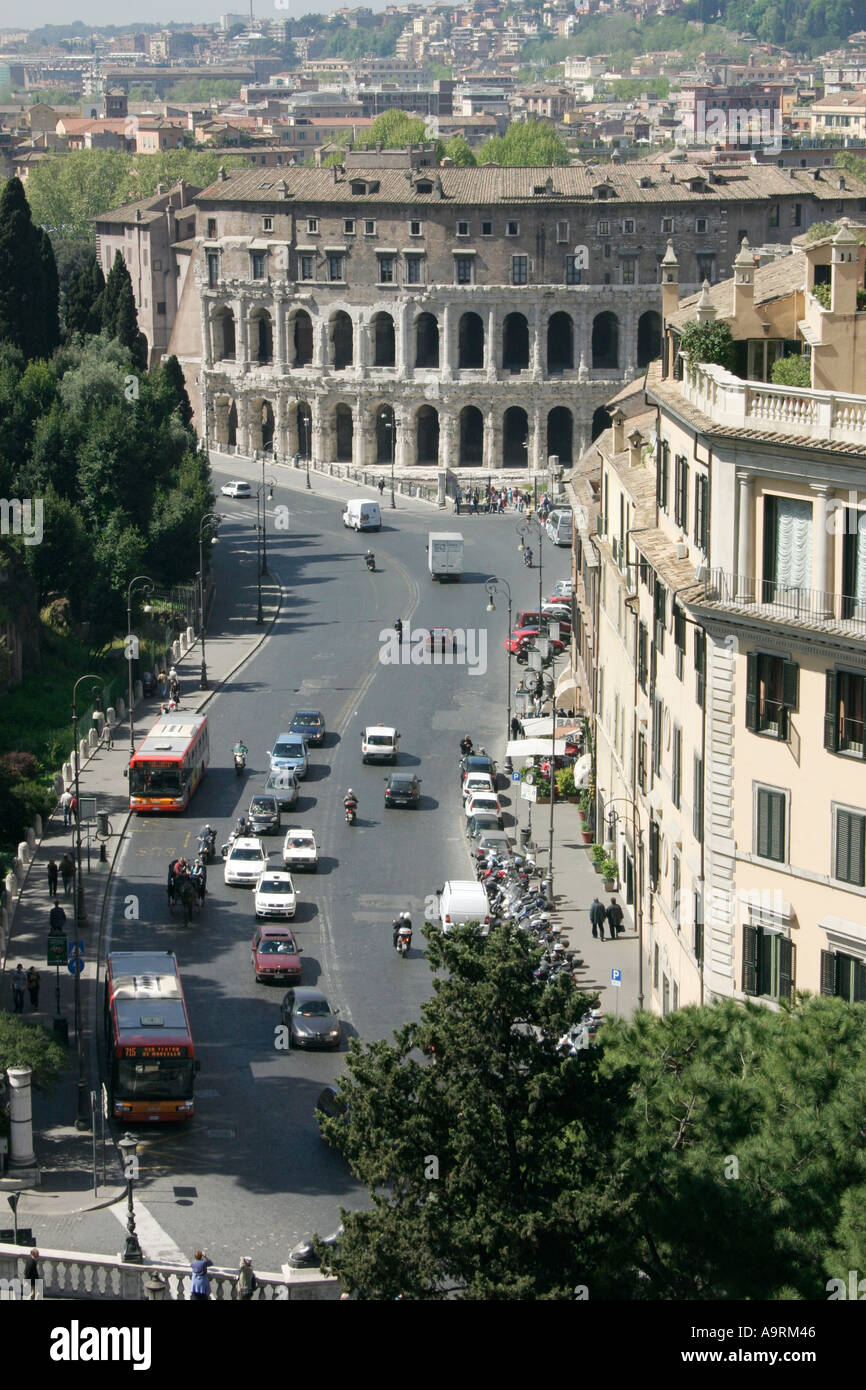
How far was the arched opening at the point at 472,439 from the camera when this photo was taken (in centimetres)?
14950

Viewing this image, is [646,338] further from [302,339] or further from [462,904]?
[462,904]

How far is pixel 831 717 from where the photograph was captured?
40.4m

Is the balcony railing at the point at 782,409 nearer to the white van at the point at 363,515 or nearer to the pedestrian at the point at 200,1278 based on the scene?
the pedestrian at the point at 200,1278

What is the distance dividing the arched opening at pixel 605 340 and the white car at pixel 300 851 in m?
83.3

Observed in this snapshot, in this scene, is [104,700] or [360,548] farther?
[360,548]

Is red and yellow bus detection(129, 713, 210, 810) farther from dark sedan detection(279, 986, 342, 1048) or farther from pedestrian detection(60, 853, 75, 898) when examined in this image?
dark sedan detection(279, 986, 342, 1048)

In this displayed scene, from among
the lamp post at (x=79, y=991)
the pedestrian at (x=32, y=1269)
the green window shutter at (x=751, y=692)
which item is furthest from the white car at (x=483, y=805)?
the pedestrian at (x=32, y=1269)

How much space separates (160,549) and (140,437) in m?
6.21

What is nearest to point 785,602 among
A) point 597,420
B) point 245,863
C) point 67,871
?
point 67,871

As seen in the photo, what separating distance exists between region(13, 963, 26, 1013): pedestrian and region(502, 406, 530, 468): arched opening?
315ft

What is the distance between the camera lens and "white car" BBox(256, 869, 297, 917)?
209 feet

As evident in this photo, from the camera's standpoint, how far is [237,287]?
15125cm
